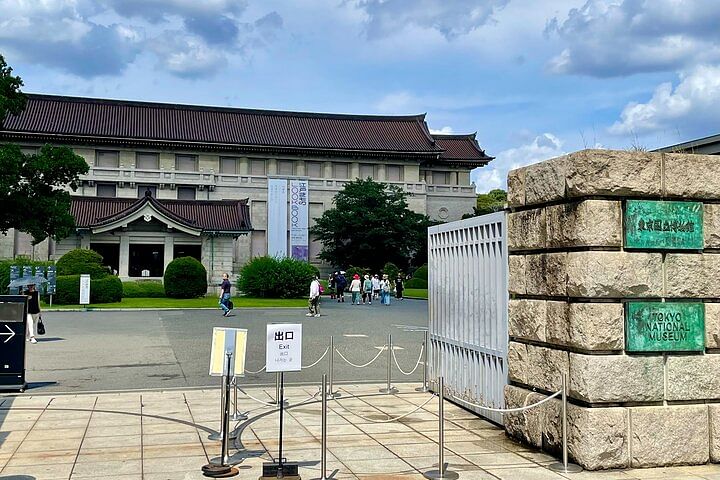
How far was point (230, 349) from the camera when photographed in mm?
7684

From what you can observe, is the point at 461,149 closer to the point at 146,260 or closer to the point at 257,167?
the point at 257,167

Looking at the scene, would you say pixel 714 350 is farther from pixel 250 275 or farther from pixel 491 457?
pixel 250 275

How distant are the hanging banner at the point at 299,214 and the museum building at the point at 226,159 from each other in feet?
4.54

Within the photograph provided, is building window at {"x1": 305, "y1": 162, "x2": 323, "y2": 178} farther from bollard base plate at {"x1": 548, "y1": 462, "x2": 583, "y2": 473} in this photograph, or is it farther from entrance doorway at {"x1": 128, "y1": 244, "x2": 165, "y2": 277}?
bollard base plate at {"x1": 548, "y1": 462, "x2": 583, "y2": 473}

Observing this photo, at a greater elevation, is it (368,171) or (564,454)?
(368,171)

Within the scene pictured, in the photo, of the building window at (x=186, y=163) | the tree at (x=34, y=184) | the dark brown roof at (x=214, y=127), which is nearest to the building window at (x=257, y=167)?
the dark brown roof at (x=214, y=127)

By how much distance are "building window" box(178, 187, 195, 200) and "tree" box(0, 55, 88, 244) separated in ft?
102

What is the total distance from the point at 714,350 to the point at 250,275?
3685cm

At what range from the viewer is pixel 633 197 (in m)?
7.18

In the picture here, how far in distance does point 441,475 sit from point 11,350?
8.43 meters

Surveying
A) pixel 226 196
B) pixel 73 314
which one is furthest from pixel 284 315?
pixel 226 196

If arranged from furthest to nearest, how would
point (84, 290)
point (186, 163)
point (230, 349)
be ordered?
1. point (186, 163)
2. point (84, 290)
3. point (230, 349)

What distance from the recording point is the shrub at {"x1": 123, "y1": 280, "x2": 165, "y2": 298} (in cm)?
4188

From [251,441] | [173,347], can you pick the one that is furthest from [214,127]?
[251,441]
